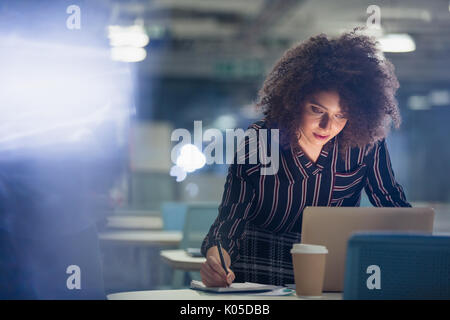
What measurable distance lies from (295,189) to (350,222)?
48 centimetres

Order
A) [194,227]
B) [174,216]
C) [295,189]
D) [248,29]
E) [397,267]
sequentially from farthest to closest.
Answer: [248,29]
[174,216]
[194,227]
[295,189]
[397,267]

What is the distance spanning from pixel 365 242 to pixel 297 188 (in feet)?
2.44

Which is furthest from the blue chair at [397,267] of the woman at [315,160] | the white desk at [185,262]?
the white desk at [185,262]

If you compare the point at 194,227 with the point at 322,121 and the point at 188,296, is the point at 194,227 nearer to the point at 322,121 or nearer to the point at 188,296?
the point at 322,121

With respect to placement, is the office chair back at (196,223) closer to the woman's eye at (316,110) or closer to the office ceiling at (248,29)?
the woman's eye at (316,110)

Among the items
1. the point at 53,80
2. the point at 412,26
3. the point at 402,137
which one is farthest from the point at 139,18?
the point at 53,80

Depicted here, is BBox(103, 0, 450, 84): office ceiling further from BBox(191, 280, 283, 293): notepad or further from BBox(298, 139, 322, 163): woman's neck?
BBox(191, 280, 283, 293): notepad

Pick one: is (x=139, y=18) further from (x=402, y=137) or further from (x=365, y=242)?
(x=365, y=242)

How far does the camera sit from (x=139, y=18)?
978 cm

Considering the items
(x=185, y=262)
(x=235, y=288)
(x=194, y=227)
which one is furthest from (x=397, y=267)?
(x=194, y=227)

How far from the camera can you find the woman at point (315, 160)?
1.91m

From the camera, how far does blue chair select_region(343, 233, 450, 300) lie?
117 cm

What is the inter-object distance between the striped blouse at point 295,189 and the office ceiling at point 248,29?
4972 millimetres

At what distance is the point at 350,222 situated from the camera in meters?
1.44
